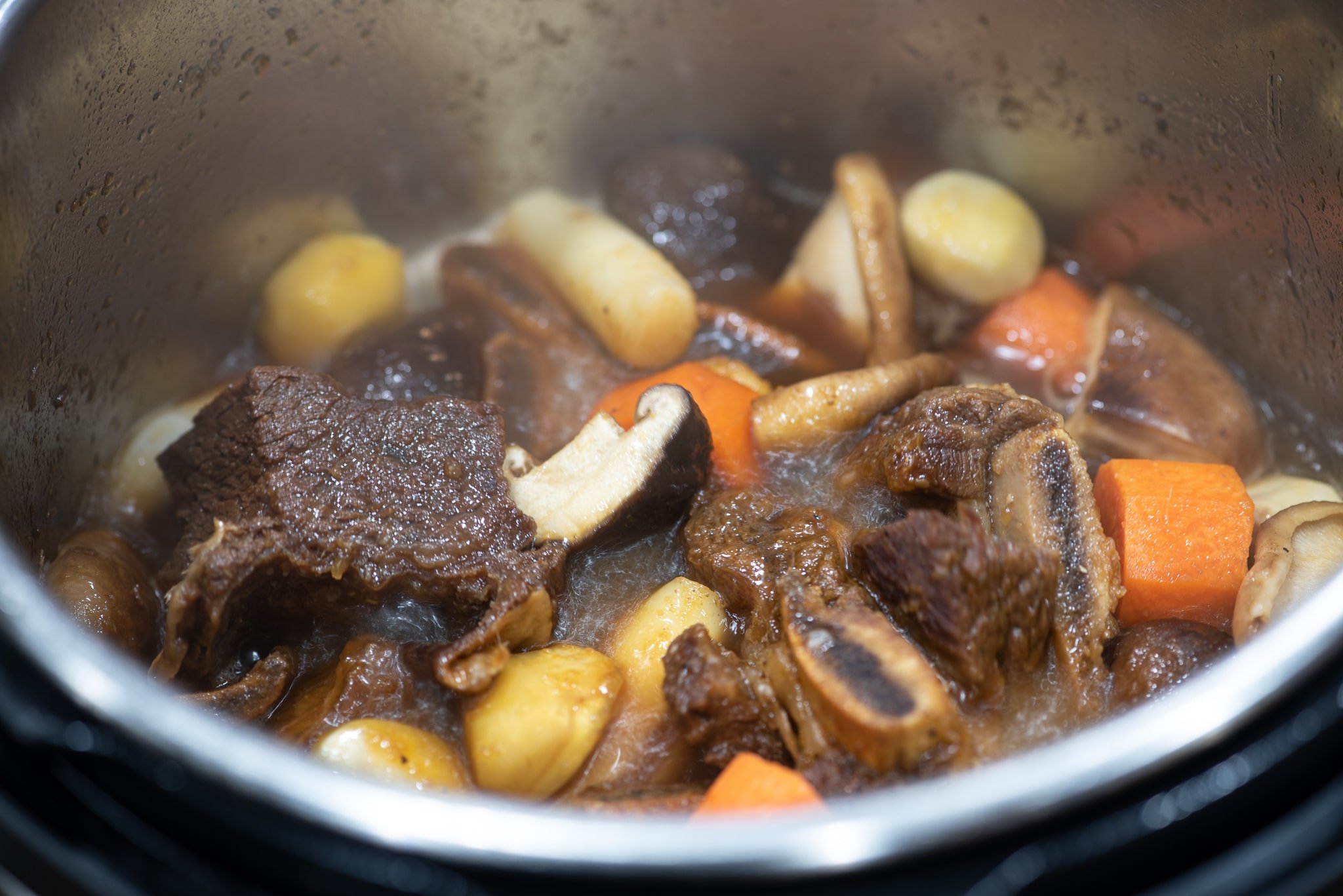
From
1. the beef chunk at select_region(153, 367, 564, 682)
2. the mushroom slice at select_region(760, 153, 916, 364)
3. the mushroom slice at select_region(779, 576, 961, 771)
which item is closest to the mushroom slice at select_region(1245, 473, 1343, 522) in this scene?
the mushroom slice at select_region(760, 153, 916, 364)

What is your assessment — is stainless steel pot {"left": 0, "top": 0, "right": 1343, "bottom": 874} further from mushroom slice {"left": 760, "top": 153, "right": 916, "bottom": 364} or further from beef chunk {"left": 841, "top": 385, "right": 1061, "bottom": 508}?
beef chunk {"left": 841, "top": 385, "right": 1061, "bottom": 508}

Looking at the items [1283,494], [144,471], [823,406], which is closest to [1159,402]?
[1283,494]

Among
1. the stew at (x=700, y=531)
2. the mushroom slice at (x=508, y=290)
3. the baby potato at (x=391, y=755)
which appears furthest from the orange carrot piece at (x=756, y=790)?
the mushroom slice at (x=508, y=290)

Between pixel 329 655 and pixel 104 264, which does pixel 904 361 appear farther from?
pixel 104 264

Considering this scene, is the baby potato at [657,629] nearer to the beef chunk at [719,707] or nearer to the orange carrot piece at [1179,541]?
the beef chunk at [719,707]

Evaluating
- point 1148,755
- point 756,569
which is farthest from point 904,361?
point 1148,755
